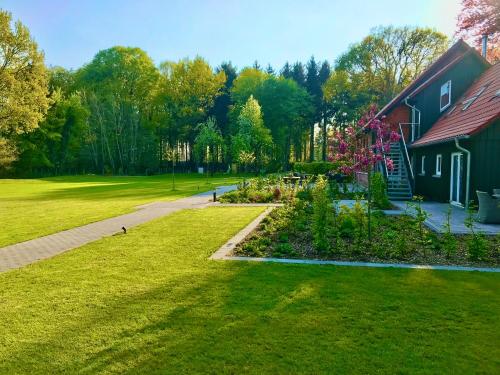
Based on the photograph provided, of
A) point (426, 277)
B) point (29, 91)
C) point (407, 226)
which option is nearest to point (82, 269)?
point (426, 277)

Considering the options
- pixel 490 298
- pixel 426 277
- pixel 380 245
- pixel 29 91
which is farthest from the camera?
pixel 29 91

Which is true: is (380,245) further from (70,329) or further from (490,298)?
(70,329)

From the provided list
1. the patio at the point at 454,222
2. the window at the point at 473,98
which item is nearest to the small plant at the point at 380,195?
the patio at the point at 454,222

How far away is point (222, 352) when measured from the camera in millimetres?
3852

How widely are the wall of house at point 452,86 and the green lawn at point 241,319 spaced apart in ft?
53.8

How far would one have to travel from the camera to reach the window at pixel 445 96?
2002cm

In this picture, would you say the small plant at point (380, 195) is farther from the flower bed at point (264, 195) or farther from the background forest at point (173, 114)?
the background forest at point (173, 114)

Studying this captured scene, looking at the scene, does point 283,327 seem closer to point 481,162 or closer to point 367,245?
point 367,245

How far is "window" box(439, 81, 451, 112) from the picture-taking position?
20.0 meters

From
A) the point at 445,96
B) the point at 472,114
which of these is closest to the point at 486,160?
the point at 472,114

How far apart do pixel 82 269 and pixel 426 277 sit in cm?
621

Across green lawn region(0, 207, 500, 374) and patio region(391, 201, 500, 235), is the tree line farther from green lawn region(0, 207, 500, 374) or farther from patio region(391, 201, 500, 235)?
green lawn region(0, 207, 500, 374)

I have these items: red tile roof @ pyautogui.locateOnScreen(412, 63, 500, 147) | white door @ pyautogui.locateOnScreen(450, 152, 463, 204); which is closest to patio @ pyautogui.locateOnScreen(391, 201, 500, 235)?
white door @ pyautogui.locateOnScreen(450, 152, 463, 204)

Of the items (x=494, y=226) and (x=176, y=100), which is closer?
(x=494, y=226)
